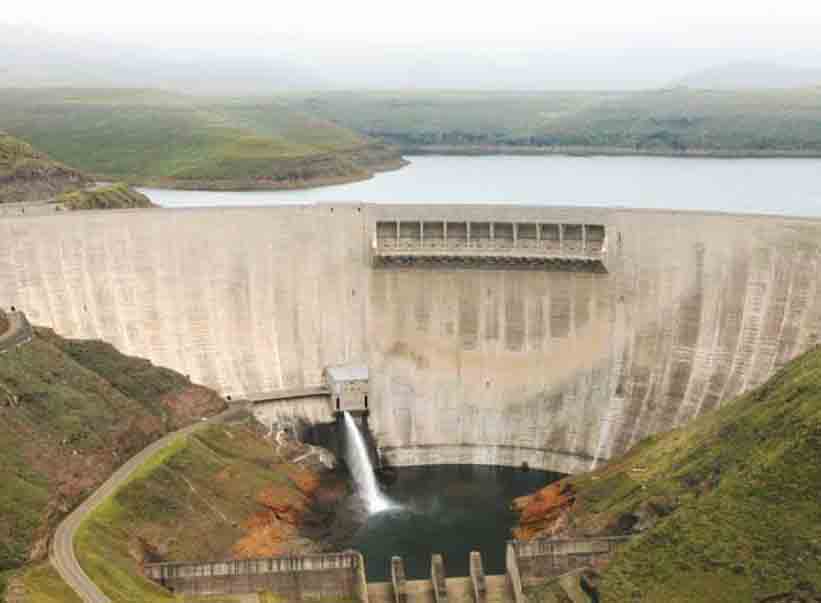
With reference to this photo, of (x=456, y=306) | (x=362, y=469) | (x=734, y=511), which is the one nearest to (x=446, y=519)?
(x=362, y=469)

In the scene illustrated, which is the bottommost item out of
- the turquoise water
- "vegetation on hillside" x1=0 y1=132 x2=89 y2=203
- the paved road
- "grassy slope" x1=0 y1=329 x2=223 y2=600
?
the turquoise water

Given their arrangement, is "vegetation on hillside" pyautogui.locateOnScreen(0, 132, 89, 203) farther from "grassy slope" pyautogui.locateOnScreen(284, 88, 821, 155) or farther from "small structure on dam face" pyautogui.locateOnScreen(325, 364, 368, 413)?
"grassy slope" pyautogui.locateOnScreen(284, 88, 821, 155)

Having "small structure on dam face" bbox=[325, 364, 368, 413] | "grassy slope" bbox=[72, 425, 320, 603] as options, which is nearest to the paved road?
"grassy slope" bbox=[72, 425, 320, 603]

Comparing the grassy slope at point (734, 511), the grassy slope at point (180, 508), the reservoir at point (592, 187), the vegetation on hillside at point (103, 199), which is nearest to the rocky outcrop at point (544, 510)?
the grassy slope at point (734, 511)

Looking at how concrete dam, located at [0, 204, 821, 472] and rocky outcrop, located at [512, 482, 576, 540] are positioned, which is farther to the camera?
concrete dam, located at [0, 204, 821, 472]

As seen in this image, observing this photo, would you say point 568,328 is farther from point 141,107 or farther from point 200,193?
point 141,107

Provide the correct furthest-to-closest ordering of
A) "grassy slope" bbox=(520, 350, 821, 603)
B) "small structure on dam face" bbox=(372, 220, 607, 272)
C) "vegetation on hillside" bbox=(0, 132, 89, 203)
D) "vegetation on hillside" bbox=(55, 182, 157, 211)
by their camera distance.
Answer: "vegetation on hillside" bbox=(0, 132, 89, 203) < "vegetation on hillside" bbox=(55, 182, 157, 211) < "small structure on dam face" bbox=(372, 220, 607, 272) < "grassy slope" bbox=(520, 350, 821, 603)

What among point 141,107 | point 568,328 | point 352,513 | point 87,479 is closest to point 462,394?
Result: point 568,328
